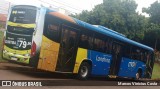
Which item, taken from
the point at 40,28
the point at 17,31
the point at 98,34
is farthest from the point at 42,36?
the point at 98,34

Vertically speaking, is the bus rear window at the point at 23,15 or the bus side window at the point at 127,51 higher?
the bus rear window at the point at 23,15

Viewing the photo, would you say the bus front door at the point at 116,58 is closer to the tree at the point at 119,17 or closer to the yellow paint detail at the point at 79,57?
the yellow paint detail at the point at 79,57

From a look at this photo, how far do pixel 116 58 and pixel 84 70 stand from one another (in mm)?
3396

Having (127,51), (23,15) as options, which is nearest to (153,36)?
(127,51)

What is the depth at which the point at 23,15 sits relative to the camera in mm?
13297

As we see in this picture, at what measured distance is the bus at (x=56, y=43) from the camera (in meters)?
12.9

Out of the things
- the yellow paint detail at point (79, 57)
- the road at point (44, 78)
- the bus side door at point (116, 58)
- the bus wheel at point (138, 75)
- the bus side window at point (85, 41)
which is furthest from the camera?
the bus wheel at point (138, 75)

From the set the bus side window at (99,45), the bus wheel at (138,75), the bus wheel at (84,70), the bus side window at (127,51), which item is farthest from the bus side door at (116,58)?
the bus wheel at (138,75)

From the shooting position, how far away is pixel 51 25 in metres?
13.2

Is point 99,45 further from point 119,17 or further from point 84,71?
point 119,17

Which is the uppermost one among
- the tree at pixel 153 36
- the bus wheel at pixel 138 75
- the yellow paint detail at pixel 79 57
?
the tree at pixel 153 36

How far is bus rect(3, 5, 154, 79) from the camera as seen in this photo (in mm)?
12883

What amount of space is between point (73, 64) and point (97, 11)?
2290 cm

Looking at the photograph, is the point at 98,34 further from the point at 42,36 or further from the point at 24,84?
the point at 24,84
